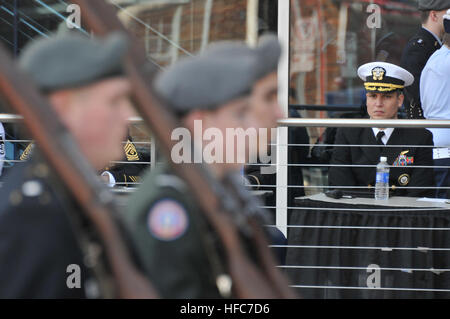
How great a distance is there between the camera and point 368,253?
14.5ft

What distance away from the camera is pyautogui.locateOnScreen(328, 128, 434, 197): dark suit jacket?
4816 millimetres

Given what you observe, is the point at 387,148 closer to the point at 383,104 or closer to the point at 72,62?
the point at 383,104

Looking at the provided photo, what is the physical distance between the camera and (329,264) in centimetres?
454

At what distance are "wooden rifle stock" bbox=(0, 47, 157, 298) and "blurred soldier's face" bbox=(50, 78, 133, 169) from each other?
0.19 feet

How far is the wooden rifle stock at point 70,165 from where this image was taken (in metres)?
1.64

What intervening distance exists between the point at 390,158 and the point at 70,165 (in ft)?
11.4

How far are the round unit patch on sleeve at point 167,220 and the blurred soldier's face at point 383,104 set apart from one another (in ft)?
10.4

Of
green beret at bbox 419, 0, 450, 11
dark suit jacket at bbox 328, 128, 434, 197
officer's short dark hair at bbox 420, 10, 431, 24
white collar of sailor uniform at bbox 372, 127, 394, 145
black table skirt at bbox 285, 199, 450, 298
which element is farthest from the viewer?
officer's short dark hair at bbox 420, 10, 431, 24

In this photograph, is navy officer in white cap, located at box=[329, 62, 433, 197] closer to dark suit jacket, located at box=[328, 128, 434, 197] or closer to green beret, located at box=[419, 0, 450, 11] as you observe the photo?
dark suit jacket, located at box=[328, 128, 434, 197]

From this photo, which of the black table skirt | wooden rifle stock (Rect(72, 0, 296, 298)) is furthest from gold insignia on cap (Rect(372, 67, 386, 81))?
wooden rifle stock (Rect(72, 0, 296, 298))

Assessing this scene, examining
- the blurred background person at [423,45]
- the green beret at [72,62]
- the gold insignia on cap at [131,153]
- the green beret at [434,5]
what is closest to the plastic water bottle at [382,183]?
the blurred background person at [423,45]

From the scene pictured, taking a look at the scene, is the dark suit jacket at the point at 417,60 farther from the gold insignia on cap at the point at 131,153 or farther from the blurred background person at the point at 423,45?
the gold insignia on cap at the point at 131,153

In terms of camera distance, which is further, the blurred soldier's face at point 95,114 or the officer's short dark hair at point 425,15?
the officer's short dark hair at point 425,15

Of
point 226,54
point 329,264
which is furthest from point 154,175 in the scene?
point 329,264
